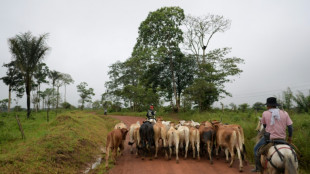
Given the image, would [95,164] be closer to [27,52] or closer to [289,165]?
[289,165]

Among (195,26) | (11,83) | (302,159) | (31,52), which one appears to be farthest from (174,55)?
(11,83)

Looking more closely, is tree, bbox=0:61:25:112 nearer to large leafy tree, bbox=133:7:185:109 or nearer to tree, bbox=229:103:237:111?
large leafy tree, bbox=133:7:185:109

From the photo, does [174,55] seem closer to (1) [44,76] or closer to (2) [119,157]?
(2) [119,157]

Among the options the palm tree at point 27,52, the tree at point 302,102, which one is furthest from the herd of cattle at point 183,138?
the palm tree at point 27,52

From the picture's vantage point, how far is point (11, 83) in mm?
32562

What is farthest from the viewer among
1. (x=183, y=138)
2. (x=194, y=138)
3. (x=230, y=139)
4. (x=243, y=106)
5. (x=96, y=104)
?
(x=96, y=104)

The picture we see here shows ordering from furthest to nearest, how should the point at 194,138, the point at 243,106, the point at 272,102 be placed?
the point at 243,106
the point at 194,138
the point at 272,102

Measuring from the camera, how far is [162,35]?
25.9 metres

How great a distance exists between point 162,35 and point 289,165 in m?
23.2

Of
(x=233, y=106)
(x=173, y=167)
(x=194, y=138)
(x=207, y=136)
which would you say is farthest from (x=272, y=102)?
(x=233, y=106)

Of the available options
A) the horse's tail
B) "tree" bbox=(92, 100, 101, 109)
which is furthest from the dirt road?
"tree" bbox=(92, 100, 101, 109)

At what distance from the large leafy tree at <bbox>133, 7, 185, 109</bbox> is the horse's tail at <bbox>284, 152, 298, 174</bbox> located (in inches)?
839

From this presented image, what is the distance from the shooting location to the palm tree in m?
17.4

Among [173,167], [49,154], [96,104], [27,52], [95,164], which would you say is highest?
[27,52]
